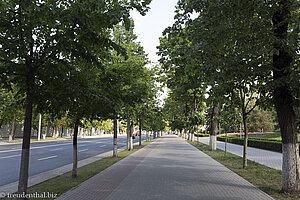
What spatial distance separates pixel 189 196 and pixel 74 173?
14.4 feet

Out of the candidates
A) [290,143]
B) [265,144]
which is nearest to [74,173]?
[290,143]

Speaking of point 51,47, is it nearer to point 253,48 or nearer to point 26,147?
point 26,147

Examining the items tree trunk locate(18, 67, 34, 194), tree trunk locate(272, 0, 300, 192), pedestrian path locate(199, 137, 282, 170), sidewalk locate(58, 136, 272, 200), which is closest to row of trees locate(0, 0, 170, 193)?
tree trunk locate(18, 67, 34, 194)

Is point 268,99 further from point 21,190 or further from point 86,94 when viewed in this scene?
point 21,190

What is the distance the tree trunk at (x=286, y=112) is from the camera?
6867 millimetres

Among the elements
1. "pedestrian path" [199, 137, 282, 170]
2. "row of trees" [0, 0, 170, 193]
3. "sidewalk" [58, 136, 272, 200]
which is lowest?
"pedestrian path" [199, 137, 282, 170]

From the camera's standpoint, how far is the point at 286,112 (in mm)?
7125

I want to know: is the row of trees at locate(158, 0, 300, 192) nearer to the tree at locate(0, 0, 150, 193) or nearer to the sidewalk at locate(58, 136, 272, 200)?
the sidewalk at locate(58, 136, 272, 200)

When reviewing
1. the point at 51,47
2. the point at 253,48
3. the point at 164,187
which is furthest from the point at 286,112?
the point at 51,47

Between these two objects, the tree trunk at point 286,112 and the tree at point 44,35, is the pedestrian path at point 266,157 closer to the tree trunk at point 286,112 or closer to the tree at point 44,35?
the tree trunk at point 286,112

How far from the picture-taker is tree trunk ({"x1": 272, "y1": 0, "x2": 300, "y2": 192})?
270 inches

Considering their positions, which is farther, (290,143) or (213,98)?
(213,98)

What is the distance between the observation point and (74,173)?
8.80 m

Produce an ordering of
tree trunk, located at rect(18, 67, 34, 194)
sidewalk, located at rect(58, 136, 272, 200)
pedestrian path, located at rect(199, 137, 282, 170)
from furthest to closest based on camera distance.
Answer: pedestrian path, located at rect(199, 137, 282, 170) < sidewalk, located at rect(58, 136, 272, 200) < tree trunk, located at rect(18, 67, 34, 194)
